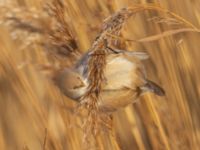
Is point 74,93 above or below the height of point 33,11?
below

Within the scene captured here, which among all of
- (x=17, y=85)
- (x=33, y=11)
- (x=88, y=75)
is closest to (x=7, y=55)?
(x=17, y=85)

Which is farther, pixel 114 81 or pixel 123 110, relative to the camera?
pixel 123 110

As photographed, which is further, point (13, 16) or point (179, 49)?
point (179, 49)

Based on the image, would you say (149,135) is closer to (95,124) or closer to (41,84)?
(41,84)

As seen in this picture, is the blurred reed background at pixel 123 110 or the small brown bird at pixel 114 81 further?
the blurred reed background at pixel 123 110

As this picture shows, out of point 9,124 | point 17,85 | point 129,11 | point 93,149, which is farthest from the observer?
point 9,124
